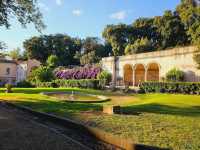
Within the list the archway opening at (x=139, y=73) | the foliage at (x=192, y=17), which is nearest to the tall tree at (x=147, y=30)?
the archway opening at (x=139, y=73)

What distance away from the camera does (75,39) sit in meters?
89.1

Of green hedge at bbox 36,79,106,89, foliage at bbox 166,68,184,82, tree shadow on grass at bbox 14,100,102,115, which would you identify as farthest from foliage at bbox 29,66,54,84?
tree shadow on grass at bbox 14,100,102,115

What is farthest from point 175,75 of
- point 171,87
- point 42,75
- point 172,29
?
point 42,75

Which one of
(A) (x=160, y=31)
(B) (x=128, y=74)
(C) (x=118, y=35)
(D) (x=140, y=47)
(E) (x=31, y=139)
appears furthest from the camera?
(C) (x=118, y=35)

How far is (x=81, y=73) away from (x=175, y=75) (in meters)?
22.4

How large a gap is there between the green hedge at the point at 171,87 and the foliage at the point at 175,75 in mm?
4286

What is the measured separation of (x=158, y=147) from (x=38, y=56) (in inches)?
3116

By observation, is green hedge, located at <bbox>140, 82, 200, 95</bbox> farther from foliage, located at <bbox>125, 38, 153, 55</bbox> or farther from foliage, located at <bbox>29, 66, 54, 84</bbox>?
foliage, located at <bbox>125, 38, 153, 55</bbox>

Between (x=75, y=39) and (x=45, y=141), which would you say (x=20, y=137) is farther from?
(x=75, y=39)

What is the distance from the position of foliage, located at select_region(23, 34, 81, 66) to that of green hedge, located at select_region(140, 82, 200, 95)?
52.8 metres

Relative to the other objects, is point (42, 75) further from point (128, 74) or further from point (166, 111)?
point (166, 111)

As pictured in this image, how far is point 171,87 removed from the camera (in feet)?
92.9

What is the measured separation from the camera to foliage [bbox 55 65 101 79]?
50.8 meters

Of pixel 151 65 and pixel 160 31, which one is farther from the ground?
pixel 160 31
